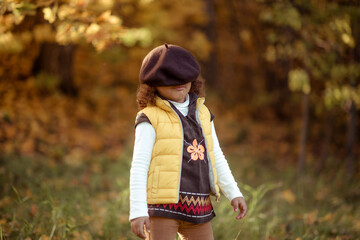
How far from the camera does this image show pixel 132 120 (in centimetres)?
923

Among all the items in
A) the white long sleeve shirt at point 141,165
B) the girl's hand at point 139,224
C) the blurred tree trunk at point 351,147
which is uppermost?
the white long sleeve shirt at point 141,165

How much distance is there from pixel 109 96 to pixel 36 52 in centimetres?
214

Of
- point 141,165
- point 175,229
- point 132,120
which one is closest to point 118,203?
point 175,229

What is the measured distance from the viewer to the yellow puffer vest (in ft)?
7.09

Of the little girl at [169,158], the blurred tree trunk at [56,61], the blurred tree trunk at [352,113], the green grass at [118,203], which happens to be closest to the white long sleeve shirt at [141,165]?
the little girl at [169,158]

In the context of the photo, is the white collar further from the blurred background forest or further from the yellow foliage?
the yellow foliage

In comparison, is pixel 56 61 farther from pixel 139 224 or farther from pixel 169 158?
pixel 139 224

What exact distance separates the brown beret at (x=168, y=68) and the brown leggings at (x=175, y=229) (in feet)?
2.61

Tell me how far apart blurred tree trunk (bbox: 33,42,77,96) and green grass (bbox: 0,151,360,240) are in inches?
124

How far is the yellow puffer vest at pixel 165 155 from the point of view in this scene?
7.09 ft

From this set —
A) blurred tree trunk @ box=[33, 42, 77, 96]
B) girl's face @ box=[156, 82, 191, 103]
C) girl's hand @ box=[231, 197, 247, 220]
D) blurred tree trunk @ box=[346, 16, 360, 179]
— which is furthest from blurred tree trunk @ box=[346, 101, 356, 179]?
blurred tree trunk @ box=[33, 42, 77, 96]

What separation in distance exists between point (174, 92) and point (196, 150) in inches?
14.7

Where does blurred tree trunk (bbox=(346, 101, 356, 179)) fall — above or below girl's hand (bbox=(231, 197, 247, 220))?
below

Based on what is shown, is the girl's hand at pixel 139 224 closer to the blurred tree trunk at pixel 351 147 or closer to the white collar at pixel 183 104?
the white collar at pixel 183 104
